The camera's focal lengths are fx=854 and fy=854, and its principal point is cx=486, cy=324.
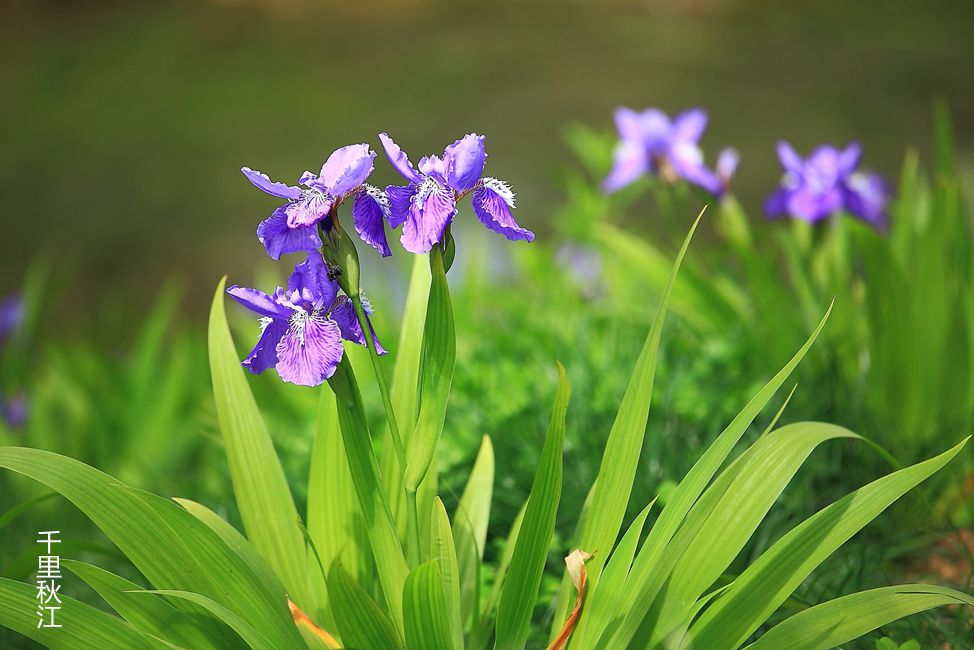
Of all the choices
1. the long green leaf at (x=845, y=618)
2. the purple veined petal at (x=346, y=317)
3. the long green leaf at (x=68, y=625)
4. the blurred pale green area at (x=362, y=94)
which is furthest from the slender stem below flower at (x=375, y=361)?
the blurred pale green area at (x=362, y=94)

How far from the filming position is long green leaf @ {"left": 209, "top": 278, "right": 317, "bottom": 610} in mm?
1317

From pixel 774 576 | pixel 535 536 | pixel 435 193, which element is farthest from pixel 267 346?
pixel 774 576

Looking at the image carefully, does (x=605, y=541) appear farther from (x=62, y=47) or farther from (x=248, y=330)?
(x=62, y=47)

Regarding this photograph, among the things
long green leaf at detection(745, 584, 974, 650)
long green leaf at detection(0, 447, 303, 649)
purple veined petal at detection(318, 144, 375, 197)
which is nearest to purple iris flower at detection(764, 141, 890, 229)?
long green leaf at detection(745, 584, 974, 650)

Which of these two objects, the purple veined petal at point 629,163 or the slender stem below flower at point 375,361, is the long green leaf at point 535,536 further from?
Answer: the purple veined petal at point 629,163

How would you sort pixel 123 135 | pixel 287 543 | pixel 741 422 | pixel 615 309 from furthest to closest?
1. pixel 123 135
2. pixel 615 309
3. pixel 287 543
4. pixel 741 422

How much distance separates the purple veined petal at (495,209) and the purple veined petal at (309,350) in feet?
0.75

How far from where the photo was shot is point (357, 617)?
1104 millimetres

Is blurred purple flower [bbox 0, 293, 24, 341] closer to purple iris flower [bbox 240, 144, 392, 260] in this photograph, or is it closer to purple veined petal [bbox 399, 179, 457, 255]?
purple iris flower [bbox 240, 144, 392, 260]

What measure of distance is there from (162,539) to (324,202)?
532mm

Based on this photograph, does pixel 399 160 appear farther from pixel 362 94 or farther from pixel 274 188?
pixel 362 94

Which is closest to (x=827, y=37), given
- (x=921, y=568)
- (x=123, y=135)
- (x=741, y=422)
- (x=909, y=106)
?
(x=909, y=106)

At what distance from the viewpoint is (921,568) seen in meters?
1.80

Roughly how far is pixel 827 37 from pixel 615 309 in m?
6.70
